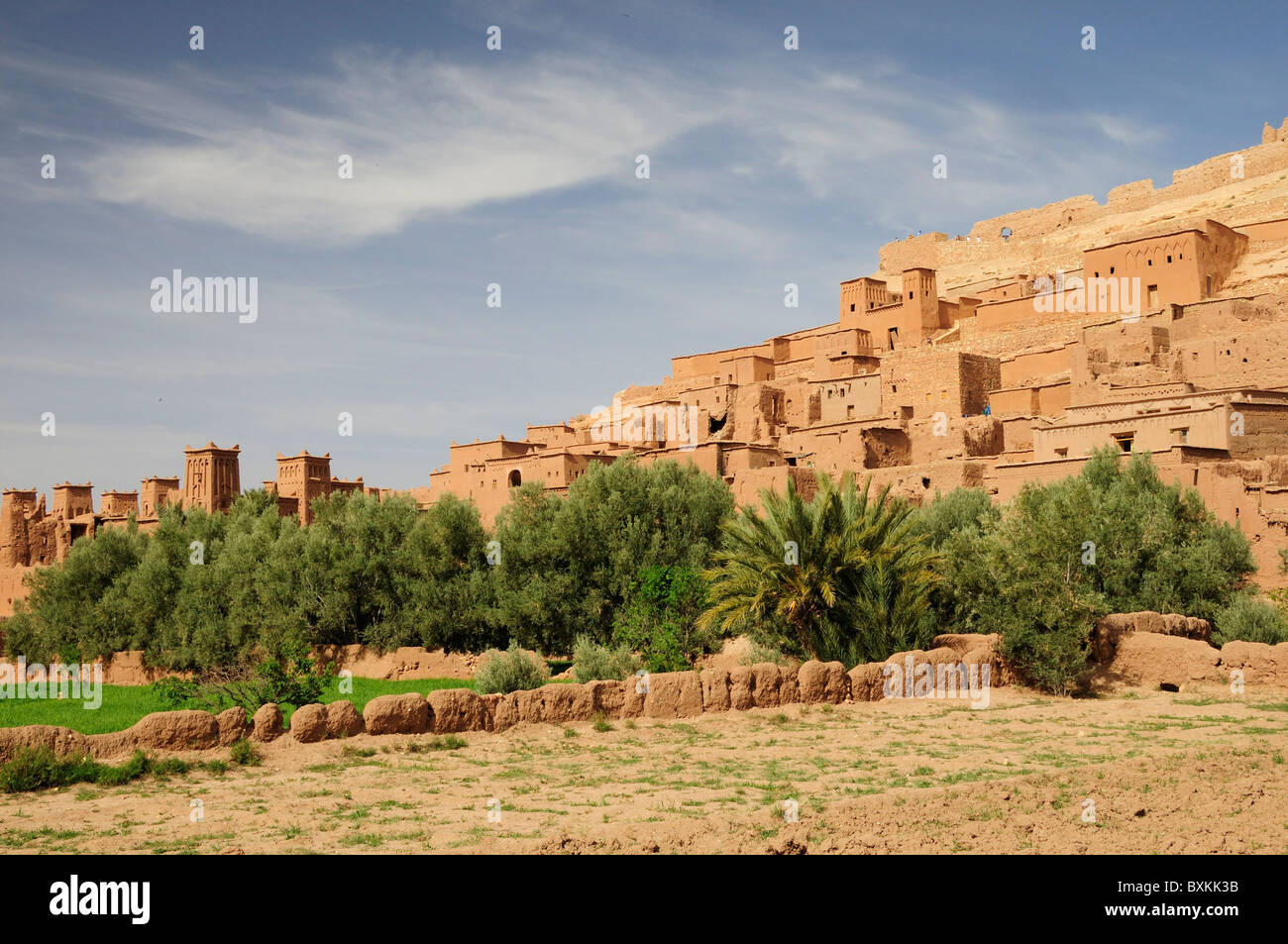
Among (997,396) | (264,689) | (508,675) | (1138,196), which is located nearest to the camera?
(264,689)

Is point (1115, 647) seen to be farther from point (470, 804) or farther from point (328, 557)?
point (328, 557)

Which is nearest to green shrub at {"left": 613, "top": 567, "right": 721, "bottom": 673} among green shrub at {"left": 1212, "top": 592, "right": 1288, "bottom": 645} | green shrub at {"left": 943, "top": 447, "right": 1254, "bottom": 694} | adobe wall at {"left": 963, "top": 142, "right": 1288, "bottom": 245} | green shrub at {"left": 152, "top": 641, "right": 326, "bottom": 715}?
green shrub at {"left": 943, "top": 447, "right": 1254, "bottom": 694}

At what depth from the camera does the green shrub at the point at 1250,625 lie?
17.8m

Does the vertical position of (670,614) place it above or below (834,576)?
below

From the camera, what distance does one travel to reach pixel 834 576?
57.2ft

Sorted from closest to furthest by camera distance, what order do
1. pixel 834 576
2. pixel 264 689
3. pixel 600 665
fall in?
pixel 264 689, pixel 600 665, pixel 834 576

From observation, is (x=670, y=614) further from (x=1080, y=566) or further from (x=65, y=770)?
(x=65, y=770)

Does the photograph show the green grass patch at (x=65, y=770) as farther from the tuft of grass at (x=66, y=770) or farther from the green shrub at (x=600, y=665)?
the green shrub at (x=600, y=665)

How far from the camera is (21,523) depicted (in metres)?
49.4

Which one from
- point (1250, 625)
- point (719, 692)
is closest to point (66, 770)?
point (719, 692)

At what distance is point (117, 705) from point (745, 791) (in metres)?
17.9

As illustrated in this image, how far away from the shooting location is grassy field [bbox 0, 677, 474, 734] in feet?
63.2

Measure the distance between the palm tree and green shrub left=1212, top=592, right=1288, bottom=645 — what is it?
4947 millimetres

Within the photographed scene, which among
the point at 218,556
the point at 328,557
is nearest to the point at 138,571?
the point at 218,556
